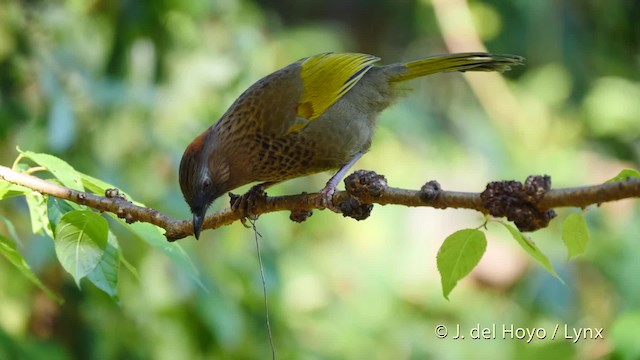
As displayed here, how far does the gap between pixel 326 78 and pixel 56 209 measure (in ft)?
7.03

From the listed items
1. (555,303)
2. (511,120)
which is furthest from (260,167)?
(511,120)

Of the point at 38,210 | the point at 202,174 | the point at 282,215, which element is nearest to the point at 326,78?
the point at 202,174

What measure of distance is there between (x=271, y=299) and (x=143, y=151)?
4.23ft

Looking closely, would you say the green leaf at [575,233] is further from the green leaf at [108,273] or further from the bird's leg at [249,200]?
the bird's leg at [249,200]

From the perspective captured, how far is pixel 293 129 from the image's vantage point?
417cm

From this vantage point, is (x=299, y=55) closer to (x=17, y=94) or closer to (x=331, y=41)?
(x=331, y=41)

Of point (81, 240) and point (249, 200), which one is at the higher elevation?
point (249, 200)

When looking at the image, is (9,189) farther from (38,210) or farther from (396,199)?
(396,199)

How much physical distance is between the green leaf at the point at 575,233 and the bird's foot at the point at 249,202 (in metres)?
1.51

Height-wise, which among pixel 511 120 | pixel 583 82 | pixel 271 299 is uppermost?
pixel 583 82

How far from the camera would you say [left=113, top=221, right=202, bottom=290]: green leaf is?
2.68 m

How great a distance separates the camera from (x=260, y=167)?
4.11 m

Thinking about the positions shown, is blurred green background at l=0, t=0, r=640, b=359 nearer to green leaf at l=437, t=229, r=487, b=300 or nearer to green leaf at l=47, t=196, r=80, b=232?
green leaf at l=437, t=229, r=487, b=300

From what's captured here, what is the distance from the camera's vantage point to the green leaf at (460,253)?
2371 millimetres
